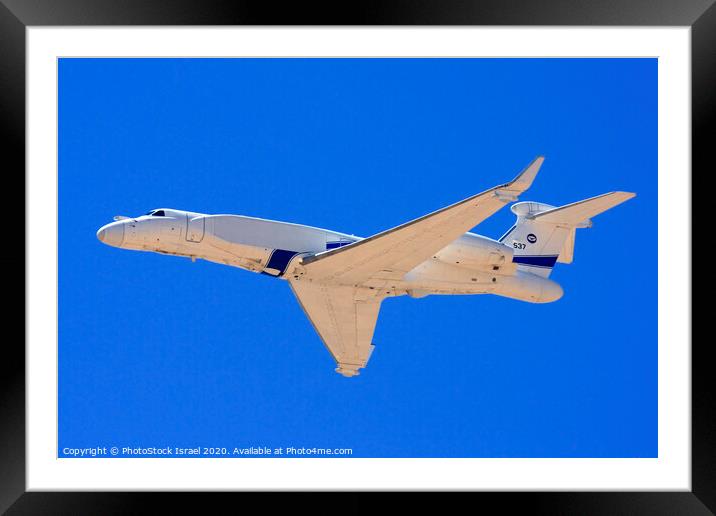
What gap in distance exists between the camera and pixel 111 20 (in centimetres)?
1168

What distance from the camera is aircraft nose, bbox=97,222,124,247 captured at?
16875 mm

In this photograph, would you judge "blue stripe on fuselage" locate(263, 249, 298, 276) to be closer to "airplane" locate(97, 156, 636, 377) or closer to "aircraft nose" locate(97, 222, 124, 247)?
"airplane" locate(97, 156, 636, 377)

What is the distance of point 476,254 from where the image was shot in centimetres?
1778

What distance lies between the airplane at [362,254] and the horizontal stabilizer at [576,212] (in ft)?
0.08

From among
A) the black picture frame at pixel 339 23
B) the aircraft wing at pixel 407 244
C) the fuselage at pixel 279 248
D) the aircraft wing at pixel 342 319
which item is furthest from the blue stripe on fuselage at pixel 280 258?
the black picture frame at pixel 339 23

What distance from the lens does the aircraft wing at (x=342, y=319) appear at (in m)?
18.8

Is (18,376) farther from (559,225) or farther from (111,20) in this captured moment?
(559,225)

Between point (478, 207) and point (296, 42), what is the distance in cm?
453

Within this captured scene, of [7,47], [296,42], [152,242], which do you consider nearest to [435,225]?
[296,42]

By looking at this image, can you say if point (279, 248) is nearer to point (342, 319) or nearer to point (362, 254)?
point (362, 254)

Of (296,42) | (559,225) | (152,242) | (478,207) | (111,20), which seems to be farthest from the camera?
(559,225)


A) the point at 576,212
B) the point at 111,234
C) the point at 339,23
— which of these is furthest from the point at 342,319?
the point at 339,23

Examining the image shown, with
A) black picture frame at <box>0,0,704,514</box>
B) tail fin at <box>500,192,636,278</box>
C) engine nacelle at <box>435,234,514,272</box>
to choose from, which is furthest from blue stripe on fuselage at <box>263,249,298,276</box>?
black picture frame at <box>0,0,704,514</box>

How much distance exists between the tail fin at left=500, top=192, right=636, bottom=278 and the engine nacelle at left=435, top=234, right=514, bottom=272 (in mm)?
1852
